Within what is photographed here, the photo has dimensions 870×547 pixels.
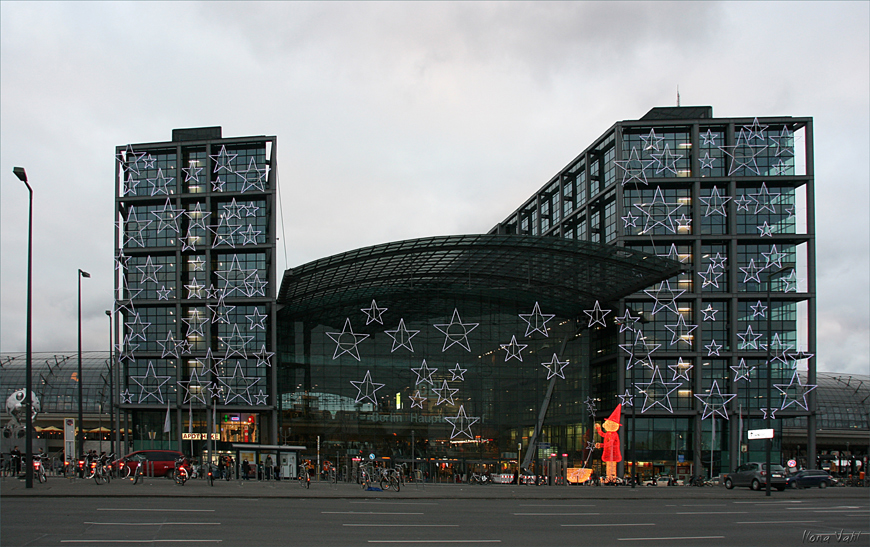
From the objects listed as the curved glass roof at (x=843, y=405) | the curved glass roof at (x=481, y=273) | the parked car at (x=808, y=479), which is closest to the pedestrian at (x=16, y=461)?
the curved glass roof at (x=481, y=273)

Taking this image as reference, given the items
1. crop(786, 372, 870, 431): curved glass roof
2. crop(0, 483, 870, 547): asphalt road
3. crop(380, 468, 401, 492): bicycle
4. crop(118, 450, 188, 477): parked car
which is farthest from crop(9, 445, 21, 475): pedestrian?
crop(786, 372, 870, 431): curved glass roof

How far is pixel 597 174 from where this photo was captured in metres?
70.8

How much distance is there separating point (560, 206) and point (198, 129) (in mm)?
35252

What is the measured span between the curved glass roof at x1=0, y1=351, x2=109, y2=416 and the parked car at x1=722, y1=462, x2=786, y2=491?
78.4m

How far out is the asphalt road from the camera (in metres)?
16.4

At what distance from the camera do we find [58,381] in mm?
103375

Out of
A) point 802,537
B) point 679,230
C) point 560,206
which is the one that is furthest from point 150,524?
point 560,206

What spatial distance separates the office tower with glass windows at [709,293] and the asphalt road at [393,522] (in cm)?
3434

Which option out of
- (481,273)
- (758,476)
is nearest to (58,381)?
(481,273)

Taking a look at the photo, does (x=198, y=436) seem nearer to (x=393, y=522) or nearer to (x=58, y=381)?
(x=393, y=522)

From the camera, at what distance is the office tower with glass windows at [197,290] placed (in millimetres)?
64125

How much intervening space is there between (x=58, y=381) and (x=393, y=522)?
317 ft

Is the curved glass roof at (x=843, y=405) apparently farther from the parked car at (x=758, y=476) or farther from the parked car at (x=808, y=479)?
the parked car at (x=758, y=476)

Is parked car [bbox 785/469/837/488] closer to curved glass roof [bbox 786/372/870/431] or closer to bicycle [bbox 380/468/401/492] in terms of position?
bicycle [bbox 380/468/401/492]
